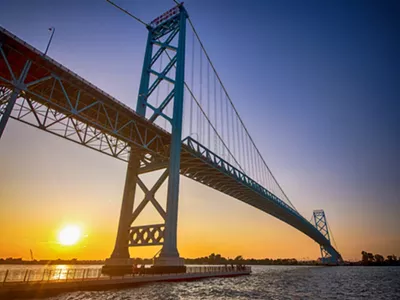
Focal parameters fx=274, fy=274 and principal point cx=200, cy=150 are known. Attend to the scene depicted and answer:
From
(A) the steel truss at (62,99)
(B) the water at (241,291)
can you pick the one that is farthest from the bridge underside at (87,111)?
(B) the water at (241,291)

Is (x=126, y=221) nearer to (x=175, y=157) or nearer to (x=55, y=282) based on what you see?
(x=175, y=157)

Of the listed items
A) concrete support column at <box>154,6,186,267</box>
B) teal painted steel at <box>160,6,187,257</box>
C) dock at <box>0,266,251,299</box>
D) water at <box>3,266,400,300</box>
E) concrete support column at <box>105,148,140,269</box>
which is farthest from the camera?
concrete support column at <box>105,148,140,269</box>

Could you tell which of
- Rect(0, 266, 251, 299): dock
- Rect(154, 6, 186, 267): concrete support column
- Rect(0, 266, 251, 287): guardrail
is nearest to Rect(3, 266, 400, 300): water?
Rect(0, 266, 251, 299): dock

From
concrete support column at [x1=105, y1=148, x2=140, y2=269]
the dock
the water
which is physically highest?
concrete support column at [x1=105, y1=148, x2=140, y2=269]

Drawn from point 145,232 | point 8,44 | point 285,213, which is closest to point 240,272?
point 285,213

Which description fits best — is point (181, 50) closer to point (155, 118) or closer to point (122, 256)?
point (155, 118)

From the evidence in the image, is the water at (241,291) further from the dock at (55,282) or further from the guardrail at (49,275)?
the guardrail at (49,275)

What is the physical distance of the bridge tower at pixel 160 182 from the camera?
22.1m

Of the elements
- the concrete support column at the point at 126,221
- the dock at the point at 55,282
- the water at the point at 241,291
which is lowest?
the water at the point at 241,291

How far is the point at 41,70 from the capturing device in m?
18.4

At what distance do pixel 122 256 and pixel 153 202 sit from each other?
5348mm

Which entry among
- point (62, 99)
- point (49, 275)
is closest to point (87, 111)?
point (62, 99)

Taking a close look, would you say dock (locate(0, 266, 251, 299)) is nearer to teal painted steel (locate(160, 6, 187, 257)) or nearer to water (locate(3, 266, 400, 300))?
water (locate(3, 266, 400, 300))

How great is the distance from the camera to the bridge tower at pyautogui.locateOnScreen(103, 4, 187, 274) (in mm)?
22062
